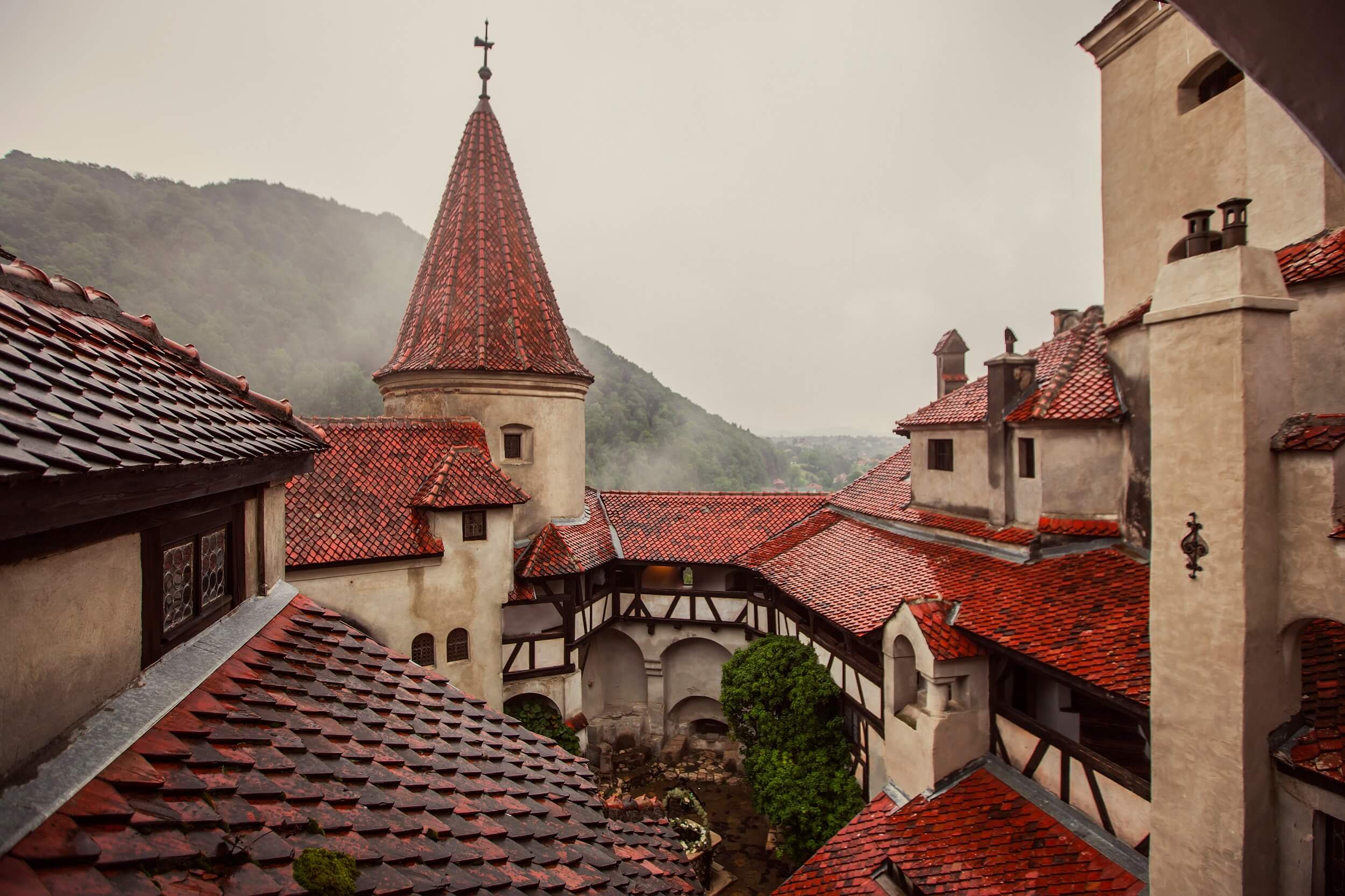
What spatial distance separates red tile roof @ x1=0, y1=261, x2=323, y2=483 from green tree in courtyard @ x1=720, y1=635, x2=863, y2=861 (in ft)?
34.6

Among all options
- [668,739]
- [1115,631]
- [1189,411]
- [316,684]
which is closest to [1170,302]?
[1189,411]

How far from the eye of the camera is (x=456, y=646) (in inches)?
566

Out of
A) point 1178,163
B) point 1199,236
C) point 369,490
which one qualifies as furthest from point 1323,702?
point 369,490

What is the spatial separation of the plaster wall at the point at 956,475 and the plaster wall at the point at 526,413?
8414 millimetres

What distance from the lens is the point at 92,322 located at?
12.6 feet

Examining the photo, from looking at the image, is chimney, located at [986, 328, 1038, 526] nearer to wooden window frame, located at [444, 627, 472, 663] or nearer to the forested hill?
wooden window frame, located at [444, 627, 472, 663]

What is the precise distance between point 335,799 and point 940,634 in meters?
8.51

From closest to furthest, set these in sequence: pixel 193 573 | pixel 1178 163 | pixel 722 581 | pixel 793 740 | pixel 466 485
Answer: pixel 193 573, pixel 1178 163, pixel 793 740, pixel 466 485, pixel 722 581

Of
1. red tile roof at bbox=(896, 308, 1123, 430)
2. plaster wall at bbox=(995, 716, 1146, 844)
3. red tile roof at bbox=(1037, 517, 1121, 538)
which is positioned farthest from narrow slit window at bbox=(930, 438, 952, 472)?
plaster wall at bbox=(995, 716, 1146, 844)

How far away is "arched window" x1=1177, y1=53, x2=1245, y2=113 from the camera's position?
31.5ft

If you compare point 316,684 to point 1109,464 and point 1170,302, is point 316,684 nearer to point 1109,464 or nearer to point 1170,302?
point 1170,302

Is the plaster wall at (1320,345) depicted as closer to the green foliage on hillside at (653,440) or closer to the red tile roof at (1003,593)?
the red tile roof at (1003,593)

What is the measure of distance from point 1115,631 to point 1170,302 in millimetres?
4242

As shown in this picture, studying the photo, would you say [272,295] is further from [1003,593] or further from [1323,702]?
[1323,702]
